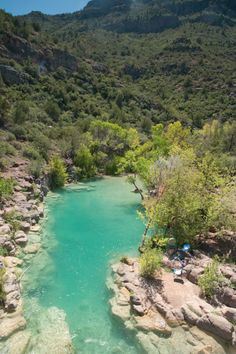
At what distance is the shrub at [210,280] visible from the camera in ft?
51.7

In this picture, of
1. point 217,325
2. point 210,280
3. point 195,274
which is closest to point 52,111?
point 195,274

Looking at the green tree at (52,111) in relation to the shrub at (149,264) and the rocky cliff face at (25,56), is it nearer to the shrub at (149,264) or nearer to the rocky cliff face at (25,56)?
the rocky cliff face at (25,56)

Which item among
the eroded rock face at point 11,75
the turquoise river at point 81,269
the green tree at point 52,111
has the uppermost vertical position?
the eroded rock face at point 11,75

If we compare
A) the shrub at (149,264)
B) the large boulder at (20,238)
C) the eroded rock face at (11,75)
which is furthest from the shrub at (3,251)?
the eroded rock face at (11,75)

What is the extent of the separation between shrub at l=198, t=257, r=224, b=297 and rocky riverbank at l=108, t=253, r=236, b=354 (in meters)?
0.38

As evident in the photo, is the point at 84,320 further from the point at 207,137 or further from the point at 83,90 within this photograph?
the point at 83,90

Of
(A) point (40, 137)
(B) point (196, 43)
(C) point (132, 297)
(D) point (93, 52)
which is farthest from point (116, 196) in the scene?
(B) point (196, 43)

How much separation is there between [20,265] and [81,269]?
11.6 ft

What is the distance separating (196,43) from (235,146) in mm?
70226

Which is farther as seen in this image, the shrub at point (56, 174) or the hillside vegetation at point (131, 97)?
the shrub at point (56, 174)

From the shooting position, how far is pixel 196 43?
10369 cm

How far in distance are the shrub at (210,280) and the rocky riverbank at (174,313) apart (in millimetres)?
382

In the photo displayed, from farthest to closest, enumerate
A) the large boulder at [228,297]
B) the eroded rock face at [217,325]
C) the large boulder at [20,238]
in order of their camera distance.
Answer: the large boulder at [20,238], the large boulder at [228,297], the eroded rock face at [217,325]

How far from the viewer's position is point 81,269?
19.0 meters
